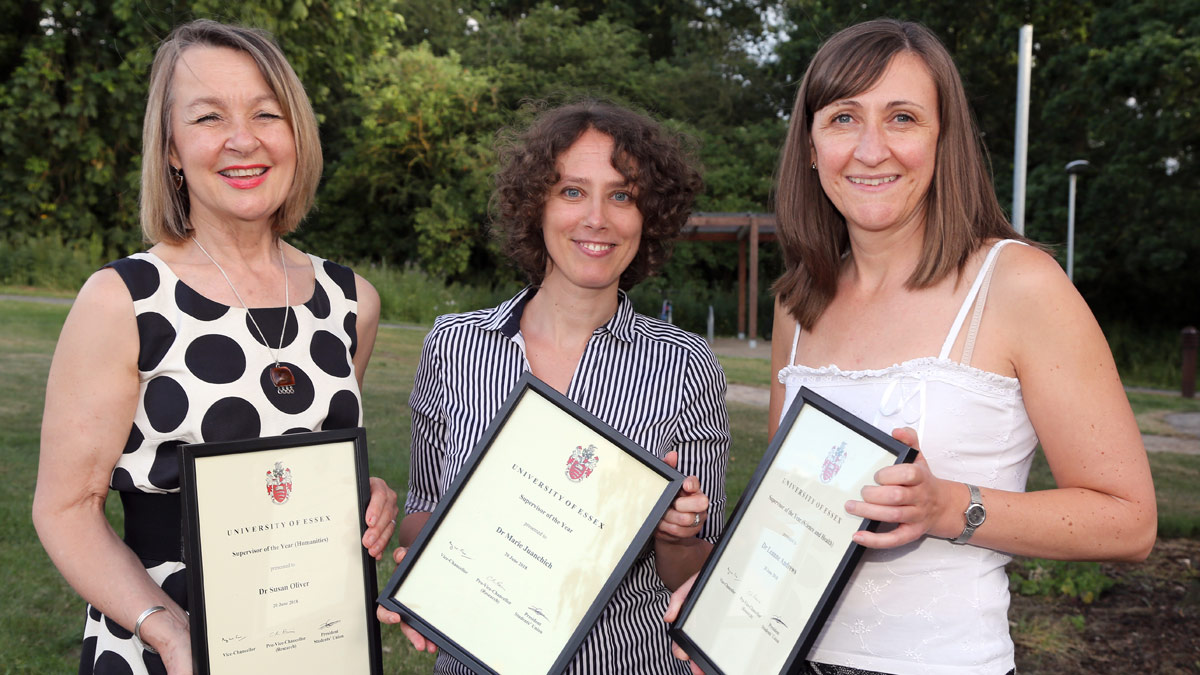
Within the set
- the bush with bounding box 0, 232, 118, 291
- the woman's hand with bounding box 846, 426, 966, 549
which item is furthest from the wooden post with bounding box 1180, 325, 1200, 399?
the bush with bounding box 0, 232, 118, 291

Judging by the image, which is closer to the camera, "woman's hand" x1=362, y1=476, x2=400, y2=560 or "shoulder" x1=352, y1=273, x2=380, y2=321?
"woman's hand" x1=362, y1=476, x2=400, y2=560

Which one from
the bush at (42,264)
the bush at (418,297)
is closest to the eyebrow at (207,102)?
the bush at (418,297)

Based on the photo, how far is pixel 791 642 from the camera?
6.22ft

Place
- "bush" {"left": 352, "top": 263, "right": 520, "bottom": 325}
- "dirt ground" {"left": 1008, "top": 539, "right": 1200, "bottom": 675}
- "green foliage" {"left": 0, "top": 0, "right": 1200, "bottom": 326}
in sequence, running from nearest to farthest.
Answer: "dirt ground" {"left": 1008, "top": 539, "right": 1200, "bottom": 675} < "green foliage" {"left": 0, "top": 0, "right": 1200, "bottom": 326} < "bush" {"left": 352, "top": 263, "right": 520, "bottom": 325}

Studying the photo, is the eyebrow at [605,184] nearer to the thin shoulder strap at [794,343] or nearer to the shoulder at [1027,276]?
the thin shoulder strap at [794,343]

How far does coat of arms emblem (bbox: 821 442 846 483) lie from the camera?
1.93 metres

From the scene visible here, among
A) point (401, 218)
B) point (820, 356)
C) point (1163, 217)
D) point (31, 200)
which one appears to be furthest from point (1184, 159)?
point (31, 200)

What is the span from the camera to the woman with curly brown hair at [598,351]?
252cm

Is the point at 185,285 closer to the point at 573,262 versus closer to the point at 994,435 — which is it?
the point at 573,262

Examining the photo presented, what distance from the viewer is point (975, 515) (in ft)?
6.29

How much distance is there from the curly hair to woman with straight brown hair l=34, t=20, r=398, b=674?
596 millimetres

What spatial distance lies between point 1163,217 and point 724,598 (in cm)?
2482
